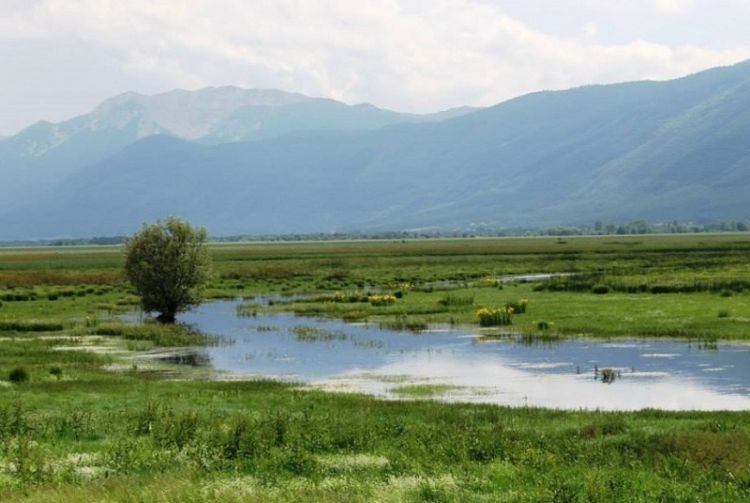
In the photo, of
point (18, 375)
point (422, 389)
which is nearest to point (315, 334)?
point (422, 389)

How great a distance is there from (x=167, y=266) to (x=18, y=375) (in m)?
30.6

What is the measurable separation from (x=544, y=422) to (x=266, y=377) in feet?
53.1

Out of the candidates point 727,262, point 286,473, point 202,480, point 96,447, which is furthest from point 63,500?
point 727,262

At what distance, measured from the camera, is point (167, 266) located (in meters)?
68.2

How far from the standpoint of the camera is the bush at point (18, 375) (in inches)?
1480

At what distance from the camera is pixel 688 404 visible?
3222 cm

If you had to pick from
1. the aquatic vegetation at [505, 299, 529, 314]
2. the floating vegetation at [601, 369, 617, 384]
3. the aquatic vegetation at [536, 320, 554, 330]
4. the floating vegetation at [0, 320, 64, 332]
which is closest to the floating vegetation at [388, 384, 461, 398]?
the floating vegetation at [601, 369, 617, 384]

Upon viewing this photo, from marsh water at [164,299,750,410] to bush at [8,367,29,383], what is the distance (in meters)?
8.33

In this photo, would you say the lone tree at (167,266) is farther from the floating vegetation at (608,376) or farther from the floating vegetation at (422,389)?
the floating vegetation at (608,376)

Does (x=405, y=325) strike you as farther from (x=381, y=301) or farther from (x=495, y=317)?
(x=381, y=301)

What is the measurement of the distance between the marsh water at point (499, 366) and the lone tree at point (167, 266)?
381 inches

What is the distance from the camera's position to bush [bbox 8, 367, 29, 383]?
37.6 meters

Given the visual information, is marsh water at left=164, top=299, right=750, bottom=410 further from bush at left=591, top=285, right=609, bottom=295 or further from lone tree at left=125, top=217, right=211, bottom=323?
bush at left=591, top=285, right=609, bottom=295

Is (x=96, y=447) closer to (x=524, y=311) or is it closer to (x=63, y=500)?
(x=63, y=500)
